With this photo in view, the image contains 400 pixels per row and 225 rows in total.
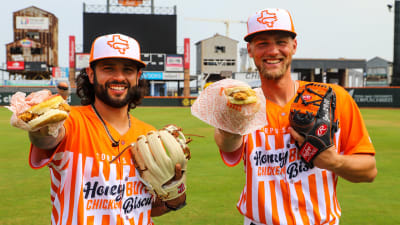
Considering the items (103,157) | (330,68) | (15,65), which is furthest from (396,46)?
(15,65)

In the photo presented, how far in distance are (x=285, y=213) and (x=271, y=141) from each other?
524mm

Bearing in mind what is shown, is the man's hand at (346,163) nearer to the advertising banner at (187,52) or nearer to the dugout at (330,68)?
the advertising banner at (187,52)

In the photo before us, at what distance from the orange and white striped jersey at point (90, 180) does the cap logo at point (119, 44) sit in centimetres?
62

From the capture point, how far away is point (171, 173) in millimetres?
2598

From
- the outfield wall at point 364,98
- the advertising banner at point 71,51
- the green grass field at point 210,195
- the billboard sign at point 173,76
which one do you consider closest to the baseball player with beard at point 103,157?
the green grass field at point 210,195

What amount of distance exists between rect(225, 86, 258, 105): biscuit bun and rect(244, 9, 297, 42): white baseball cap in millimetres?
596

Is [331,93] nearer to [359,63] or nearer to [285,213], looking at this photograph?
[285,213]

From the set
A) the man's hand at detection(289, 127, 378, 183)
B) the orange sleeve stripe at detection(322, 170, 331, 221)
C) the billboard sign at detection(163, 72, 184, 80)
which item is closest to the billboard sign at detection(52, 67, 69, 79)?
the billboard sign at detection(163, 72, 184, 80)

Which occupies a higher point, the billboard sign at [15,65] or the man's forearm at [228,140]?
the billboard sign at [15,65]

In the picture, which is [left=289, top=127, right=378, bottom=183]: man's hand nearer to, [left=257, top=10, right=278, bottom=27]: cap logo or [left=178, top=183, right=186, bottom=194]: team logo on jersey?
[left=257, top=10, right=278, bottom=27]: cap logo

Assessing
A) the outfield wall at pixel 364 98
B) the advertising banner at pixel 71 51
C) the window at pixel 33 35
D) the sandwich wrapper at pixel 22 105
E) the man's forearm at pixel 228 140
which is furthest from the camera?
the window at pixel 33 35

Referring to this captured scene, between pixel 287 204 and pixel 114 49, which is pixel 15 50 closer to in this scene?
pixel 114 49

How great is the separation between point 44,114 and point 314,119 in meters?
1.68

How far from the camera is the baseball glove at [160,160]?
2564 mm
